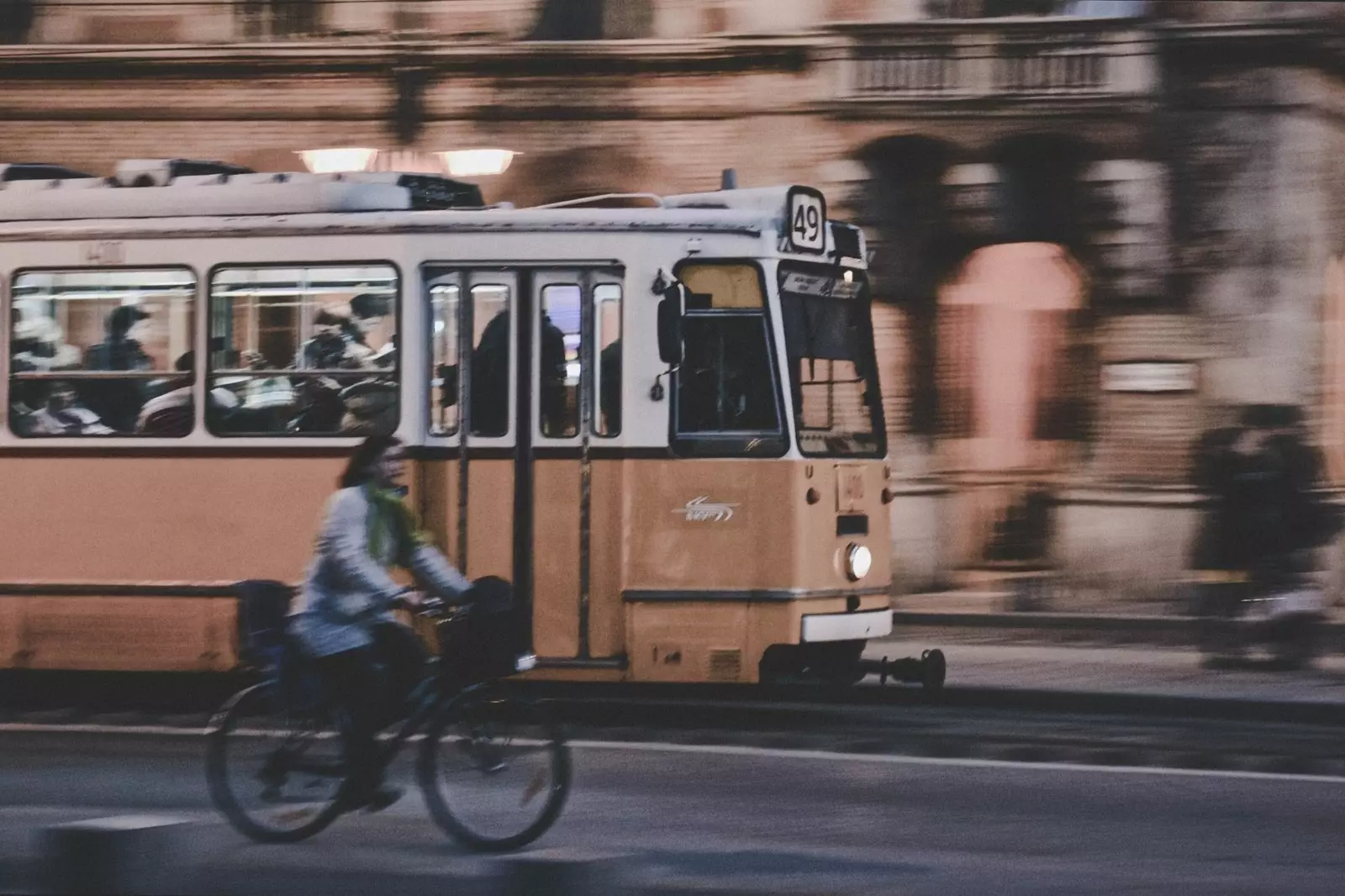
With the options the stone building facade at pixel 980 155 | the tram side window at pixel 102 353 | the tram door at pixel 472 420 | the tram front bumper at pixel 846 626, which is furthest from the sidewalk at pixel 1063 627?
the tram side window at pixel 102 353

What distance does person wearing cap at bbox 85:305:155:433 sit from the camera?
41.7 ft

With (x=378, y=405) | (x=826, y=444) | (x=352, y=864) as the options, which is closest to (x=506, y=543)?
(x=378, y=405)

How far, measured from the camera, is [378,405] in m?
12.4

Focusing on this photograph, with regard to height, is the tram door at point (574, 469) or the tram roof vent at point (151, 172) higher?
the tram roof vent at point (151, 172)

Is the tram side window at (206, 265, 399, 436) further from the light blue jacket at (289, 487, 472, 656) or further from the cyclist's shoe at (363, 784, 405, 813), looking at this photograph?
the cyclist's shoe at (363, 784, 405, 813)

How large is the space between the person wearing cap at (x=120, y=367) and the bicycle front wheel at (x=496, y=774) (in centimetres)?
493

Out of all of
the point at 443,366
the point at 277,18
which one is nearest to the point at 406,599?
the point at 443,366

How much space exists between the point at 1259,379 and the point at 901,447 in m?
2.97

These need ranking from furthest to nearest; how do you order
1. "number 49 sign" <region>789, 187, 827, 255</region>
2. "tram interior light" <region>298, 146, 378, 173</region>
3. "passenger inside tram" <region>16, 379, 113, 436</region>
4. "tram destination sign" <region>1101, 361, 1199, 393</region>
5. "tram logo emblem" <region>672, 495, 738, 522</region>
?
"tram interior light" <region>298, 146, 378, 173</region>, "tram destination sign" <region>1101, 361, 1199, 393</region>, "passenger inside tram" <region>16, 379, 113, 436</region>, "number 49 sign" <region>789, 187, 827, 255</region>, "tram logo emblem" <region>672, 495, 738, 522</region>

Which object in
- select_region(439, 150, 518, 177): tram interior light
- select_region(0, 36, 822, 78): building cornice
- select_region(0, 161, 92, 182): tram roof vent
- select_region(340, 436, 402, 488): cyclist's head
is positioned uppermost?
select_region(0, 36, 822, 78): building cornice

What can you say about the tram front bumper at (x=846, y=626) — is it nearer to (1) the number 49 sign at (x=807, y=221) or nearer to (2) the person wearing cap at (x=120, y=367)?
(1) the number 49 sign at (x=807, y=221)

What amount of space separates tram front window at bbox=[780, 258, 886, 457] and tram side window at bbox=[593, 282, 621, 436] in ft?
2.90

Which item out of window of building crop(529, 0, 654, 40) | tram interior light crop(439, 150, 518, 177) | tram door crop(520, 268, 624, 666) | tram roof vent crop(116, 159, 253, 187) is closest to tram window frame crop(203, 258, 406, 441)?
tram door crop(520, 268, 624, 666)

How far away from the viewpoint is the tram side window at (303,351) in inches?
489
